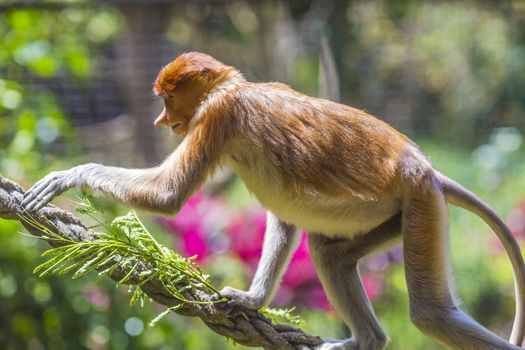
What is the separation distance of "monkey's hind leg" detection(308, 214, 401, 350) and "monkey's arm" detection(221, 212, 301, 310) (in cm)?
17

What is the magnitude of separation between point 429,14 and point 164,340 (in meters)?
4.18

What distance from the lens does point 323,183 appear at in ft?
12.5

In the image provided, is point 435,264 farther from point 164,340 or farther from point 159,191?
point 164,340

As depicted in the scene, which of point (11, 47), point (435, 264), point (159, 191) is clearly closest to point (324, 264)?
point (435, 264)

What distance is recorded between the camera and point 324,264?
4.07m

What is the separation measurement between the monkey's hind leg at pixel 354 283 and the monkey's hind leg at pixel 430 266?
0.20 meters

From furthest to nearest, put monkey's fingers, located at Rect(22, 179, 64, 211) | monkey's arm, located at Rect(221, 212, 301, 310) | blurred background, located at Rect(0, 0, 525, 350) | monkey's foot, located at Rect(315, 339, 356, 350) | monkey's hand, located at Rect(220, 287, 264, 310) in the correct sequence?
blurred background, located at Rect(0, 0, 525, 350)
monkey's arm, located at Rect(221, 212, 301, 310)
monkey's foot, located at Rect(315, 339, 356, 350)
monkey's hand, located at Rect(220, 287, 264, 310)
monkey's fingers, located at Rect(22, 179, 64, 211)

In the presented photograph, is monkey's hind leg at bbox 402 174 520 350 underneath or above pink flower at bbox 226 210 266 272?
above

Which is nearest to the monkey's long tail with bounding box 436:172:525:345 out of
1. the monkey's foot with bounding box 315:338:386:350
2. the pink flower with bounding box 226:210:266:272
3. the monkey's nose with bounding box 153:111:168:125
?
the monkey's foot with bounding box 315:338:386:350

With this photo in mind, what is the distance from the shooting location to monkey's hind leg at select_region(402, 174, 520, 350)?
363 centimetres

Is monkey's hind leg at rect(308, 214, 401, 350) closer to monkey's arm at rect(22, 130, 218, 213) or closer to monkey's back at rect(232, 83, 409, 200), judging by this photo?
monkey's back at rect(232, 83, 409, 200)

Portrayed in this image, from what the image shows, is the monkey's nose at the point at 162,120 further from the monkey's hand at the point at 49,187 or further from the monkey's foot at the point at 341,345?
the monkey's foot at the point at 341,345

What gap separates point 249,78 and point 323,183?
3.38 metres

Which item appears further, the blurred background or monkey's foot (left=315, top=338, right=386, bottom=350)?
the blurred background
